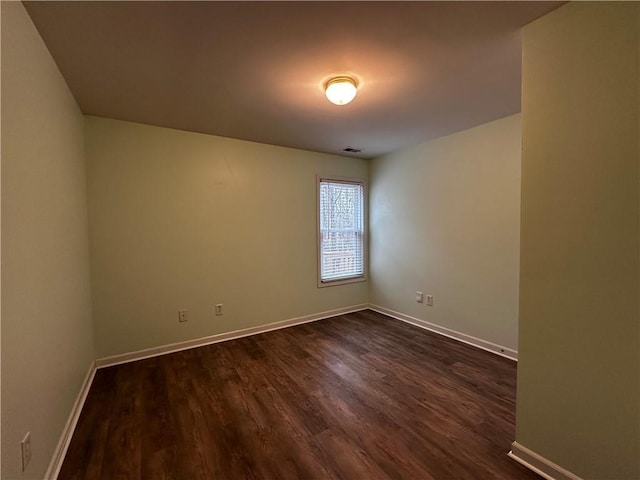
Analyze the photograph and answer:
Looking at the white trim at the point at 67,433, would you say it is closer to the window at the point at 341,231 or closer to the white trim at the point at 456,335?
the window at the point at 341,231

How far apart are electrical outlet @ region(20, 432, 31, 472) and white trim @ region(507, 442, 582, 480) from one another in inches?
93.9

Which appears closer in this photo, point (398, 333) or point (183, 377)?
point (183, 377)

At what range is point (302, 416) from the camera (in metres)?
1.97

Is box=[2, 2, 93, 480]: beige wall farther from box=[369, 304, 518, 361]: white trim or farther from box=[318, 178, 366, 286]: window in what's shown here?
box=[369, 304, 518, 361]: white trim

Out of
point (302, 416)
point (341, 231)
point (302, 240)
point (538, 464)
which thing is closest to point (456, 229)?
point (341, 231)

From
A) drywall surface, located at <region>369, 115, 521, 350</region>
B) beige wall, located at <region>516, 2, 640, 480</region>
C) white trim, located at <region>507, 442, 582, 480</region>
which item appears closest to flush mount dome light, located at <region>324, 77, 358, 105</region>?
beige wall, located at <region>516, 2, 640, 480</region>

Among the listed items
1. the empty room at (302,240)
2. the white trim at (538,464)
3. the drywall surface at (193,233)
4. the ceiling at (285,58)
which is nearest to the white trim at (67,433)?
the empty room at (302,240)

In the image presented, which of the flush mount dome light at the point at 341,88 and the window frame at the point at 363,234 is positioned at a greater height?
the flush mount dome light at the point at 341,88

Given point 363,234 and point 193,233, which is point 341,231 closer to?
point 363,234

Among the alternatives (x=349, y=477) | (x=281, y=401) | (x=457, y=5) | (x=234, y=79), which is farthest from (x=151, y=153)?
(x=349, y=477)

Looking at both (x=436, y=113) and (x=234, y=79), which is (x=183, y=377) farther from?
(x=436, y=113)

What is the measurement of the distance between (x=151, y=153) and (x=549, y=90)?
128 inches

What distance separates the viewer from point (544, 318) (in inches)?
57.5

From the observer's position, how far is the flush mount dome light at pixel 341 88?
6.54 feet
